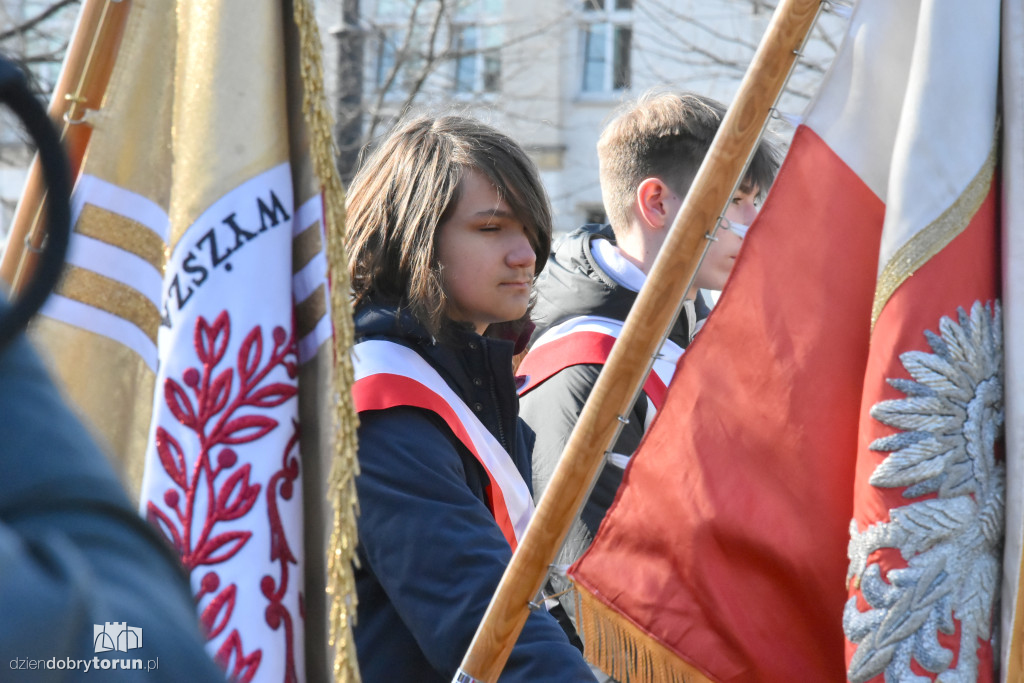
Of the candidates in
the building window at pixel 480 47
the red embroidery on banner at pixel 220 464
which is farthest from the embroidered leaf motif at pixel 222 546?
the building window at pixel 480 47

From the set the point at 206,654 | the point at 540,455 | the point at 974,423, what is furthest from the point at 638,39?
the point at 206,654

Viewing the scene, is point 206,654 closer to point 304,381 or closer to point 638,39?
point 304,381

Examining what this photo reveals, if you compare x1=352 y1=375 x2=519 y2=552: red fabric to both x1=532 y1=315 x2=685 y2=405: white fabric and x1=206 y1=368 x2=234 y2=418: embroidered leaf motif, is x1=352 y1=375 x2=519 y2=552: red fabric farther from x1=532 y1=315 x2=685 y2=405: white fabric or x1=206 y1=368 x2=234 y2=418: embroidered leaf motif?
x1=532 y1=315 x2=685 y2=405: white fabric

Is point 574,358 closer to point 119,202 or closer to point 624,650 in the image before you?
point 624,650

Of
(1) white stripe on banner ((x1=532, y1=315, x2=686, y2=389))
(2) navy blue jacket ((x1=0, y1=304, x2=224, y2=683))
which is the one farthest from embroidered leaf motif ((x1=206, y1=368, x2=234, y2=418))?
(1) white stripe on banner ((x1=532, y1=315, x2=686, y2=389))

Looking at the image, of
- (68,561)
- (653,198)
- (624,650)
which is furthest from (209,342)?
(653,198)

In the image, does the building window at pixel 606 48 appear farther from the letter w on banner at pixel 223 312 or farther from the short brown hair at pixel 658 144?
the letter w on banner at pixel 223 312

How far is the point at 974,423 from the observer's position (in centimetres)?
188

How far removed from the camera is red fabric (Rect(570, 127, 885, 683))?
1.89 meters

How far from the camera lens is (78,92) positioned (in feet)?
4.98

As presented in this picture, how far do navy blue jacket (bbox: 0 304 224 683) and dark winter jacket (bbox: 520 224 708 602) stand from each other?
1.92m

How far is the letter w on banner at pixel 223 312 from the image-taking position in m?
1.34

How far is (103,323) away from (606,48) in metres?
12.7

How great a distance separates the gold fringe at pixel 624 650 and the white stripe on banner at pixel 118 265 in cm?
93
